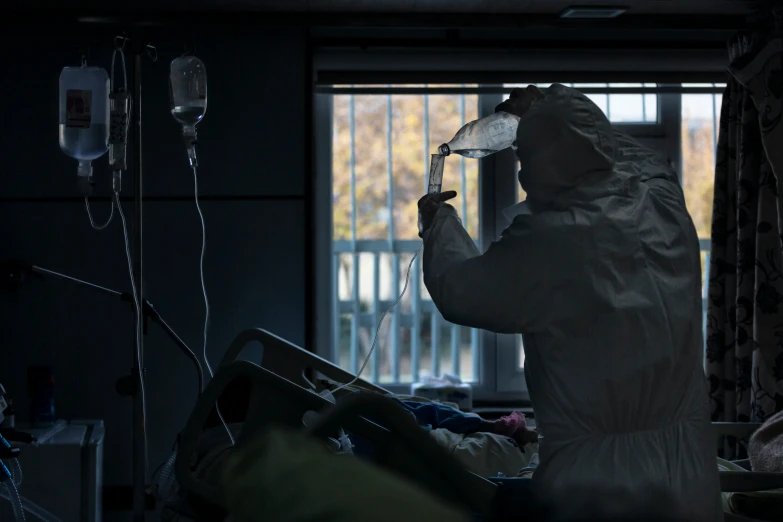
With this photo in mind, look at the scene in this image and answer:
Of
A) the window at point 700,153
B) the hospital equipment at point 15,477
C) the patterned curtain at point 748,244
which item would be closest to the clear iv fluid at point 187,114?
the hospital equipment at point 15,477

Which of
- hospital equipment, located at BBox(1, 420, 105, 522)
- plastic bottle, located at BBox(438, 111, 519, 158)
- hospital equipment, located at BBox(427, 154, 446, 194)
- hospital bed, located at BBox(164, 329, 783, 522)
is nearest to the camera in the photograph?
hospital bed, located at BBox(164, 329, 783, 522)

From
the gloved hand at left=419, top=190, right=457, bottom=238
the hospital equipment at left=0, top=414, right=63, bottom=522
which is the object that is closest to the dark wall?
the hospital equipment at left=0, top=414, right=63, bottom=522

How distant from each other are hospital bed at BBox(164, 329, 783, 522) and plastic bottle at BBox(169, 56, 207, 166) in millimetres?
601

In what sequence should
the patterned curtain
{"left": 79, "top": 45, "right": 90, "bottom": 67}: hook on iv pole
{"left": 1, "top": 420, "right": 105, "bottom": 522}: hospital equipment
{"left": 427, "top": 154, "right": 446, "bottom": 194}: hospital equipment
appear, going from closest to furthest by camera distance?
{"left": 427, "top": 154, "right": 446, "bottom": 194}: hospital equipment → {"left": 1, "top": 420, "right": 105, "bottom": 522}: hospital equipment → {"left": 79, "top": 45, "right": 90, "bottom": 67}: hook on iv pole → the patterned curtain

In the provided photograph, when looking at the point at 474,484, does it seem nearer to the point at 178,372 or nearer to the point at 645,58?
the point at 178,372

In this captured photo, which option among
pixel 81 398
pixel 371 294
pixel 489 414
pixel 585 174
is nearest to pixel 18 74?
pixel 81 398

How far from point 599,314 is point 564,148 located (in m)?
0.31

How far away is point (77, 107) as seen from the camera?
93.6 inches

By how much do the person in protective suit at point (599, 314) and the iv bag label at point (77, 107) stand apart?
1.30 m

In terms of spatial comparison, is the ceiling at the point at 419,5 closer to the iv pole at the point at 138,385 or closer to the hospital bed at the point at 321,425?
the iv pole at the point at 138,385

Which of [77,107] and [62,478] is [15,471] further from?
[77,107]

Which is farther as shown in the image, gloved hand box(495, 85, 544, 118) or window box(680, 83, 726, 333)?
window box(680, 83, 726, 333)

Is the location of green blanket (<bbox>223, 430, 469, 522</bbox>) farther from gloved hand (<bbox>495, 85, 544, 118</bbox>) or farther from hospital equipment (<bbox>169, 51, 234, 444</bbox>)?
hospital equipment (<bbox>169, 51, 234, 444</bbox>)

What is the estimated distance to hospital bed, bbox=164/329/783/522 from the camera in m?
1.32
